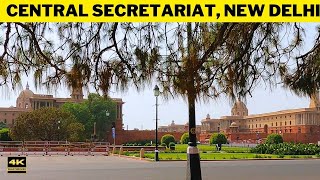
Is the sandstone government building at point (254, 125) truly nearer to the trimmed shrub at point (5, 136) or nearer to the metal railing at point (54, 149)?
the trimmed shrub at point (5, 136)

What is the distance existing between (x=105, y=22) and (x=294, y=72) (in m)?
2.86

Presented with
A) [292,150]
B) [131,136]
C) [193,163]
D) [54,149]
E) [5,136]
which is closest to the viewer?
[193,163]

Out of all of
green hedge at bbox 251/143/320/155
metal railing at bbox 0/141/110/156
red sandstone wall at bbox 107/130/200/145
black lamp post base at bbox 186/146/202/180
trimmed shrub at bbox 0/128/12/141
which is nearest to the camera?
black lamp post base at bbox 186/146/202/180

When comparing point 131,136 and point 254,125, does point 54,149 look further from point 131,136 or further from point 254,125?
point 254,125

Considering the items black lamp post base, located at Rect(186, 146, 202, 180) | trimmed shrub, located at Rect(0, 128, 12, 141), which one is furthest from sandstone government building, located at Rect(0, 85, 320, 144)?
black lamp post base, located at Rect(186, 146, 202, 180)

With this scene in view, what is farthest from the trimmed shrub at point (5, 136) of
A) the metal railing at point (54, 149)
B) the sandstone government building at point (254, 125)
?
the metal railing at point (54, 149)

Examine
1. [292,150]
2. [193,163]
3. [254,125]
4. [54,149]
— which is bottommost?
[54,149]

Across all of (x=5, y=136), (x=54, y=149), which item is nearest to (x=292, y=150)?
(x=54, y=149)

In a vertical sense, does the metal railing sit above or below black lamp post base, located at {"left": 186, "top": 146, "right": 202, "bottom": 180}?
below

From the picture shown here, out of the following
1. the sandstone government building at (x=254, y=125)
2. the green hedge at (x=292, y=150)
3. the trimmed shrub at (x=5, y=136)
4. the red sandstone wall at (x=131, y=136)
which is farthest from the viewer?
the sandstone government building at (x=254, y=125)

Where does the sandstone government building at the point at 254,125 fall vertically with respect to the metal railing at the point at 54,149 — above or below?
above

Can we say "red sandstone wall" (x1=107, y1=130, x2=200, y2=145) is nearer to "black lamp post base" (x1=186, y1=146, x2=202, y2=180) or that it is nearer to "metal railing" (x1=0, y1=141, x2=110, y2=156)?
"metal railing" (x1=0, y1=141, x2=110, y2=156)

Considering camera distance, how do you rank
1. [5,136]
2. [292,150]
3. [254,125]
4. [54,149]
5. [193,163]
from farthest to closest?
[254,125], [5,136], [54,149], [292,150], [193,163]

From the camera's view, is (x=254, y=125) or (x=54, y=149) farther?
(x=254, y=125)
